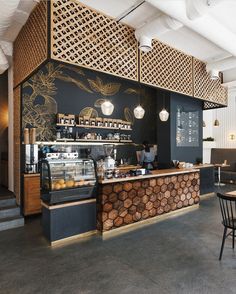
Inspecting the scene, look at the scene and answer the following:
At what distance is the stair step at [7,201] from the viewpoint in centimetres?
493

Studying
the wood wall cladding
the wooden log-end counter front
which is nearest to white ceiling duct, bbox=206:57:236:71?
the wooden log-end counter front

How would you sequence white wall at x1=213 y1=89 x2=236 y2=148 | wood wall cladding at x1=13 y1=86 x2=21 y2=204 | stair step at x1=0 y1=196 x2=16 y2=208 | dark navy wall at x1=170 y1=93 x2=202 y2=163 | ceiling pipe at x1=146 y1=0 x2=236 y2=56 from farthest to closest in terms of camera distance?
white wall at x1=213 y1=89 x2=236 y2=148, dark navy wall at x1=170 y1=93 x2=202 y2=163, wood wall cladding at x1=13 y1=86 x2=21 y2=204, stair step at x1=0 y1=196 x2=16 y2=208, ceiling pipe at x1=146 y1=0 x2=236 y2=56

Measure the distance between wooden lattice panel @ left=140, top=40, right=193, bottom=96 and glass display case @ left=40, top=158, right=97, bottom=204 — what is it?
2.13 m

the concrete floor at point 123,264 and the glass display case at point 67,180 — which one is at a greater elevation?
the glass display case at point 67,180

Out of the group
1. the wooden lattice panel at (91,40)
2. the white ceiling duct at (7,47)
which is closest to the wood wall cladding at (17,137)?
the white ceiling duct at (7,47)

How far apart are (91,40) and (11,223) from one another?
380cm

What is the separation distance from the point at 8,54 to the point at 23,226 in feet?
12.9

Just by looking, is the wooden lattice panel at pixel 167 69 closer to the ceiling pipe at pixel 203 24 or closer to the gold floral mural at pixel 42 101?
the ceiling pipe at pixel 203 24

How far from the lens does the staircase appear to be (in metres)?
4.42

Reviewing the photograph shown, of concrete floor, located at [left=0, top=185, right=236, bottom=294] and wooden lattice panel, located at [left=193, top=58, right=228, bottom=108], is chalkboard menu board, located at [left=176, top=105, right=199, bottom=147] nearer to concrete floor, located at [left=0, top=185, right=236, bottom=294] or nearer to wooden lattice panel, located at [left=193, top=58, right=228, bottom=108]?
wooden lattice panel, located at [left=193, top=58, right=228, bottom=108]

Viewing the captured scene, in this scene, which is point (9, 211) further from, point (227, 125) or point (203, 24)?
point (227, 125)

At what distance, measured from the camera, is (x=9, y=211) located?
4.72 meters

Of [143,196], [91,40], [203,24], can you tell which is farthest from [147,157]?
[91,40]

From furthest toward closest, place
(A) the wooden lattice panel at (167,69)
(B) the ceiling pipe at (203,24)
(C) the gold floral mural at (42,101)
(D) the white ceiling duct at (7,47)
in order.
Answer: (C) the gold floral mural at (42,101) < (D) the white ceiling duct at (7,47) < (A) the wooden lattice panel at (167,69) < (B) the ceiling pipe at (203,24)
